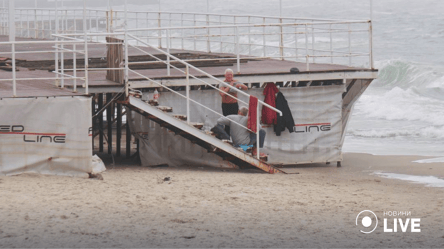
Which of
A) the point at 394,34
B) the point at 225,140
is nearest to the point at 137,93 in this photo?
the point at 225,140

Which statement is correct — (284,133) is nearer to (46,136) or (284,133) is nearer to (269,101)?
(269,101)

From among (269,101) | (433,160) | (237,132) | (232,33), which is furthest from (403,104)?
(237,132)

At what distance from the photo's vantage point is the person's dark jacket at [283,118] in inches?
655

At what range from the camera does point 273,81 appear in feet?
53.5

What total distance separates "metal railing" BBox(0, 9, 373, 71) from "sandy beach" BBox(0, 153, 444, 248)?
3.75 m

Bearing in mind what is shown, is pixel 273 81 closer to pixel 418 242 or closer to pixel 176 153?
pixel 176 153

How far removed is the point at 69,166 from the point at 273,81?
530 cm

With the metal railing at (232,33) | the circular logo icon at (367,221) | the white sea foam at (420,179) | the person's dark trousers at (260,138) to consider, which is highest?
the metal railing at (232,33)

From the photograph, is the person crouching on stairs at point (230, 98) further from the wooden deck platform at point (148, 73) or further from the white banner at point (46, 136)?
the white banner at point (46, 136)

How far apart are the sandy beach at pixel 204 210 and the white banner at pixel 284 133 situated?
1.57 metres

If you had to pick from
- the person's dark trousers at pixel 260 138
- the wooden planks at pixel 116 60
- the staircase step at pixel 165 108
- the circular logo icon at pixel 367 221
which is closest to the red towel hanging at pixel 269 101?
the person's dark trousers at pixel 260 138

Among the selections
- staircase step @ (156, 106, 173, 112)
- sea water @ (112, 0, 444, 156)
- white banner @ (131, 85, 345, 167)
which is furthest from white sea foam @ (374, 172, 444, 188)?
sea water @ (112, 0, 444, 156)

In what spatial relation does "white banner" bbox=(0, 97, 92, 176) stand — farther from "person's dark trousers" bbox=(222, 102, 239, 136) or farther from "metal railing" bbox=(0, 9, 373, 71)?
"person's dark trousers" bbox=(222, 102, 239, 136)

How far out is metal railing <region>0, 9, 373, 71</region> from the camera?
17.2 meters
